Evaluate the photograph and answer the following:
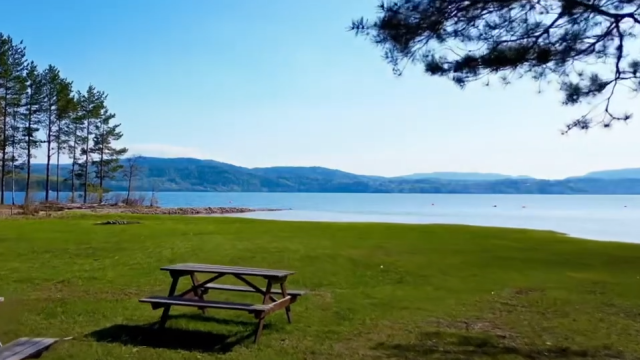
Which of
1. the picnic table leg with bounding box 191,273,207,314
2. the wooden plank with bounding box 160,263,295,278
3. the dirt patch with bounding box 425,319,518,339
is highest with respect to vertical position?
the wooden plank with bounding box 160,263,295,278

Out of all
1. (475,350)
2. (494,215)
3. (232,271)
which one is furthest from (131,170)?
(475,350)

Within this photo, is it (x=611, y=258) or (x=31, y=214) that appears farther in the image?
(x=31, y=214)

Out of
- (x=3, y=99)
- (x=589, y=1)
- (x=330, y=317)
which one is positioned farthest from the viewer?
(x=3, y=99)

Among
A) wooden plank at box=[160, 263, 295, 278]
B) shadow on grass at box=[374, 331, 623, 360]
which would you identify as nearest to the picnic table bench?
wooden plank at box=[160, 263, 295, 278]

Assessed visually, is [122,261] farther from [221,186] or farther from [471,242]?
[221,186]

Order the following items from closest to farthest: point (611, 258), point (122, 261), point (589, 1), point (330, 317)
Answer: point (589, 1), point (330, 317), point (122, 261), point (611, 258)

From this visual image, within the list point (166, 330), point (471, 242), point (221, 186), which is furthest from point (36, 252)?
point (221, 186)

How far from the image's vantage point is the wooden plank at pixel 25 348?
19.0 feet

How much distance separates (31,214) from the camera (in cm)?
3188

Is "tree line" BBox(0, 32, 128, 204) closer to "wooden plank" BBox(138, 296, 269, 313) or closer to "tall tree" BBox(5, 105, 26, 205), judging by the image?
"tall tree" BBox(5, 105, 26, 205)

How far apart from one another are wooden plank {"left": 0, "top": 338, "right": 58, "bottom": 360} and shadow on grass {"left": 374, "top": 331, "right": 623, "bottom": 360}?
3.62m

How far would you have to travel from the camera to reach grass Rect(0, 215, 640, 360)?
702cm

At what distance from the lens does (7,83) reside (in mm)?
43250

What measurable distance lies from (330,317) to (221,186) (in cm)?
18625
